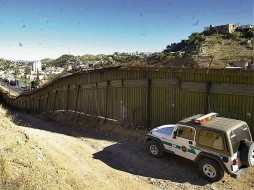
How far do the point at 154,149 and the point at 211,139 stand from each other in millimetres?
3255

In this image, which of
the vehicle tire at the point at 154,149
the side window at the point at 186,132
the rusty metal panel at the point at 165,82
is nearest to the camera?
the side window at the point at 186,132

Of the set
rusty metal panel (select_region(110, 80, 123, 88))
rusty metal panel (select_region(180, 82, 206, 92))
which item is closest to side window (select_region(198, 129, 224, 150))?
rusty metal panel (select_region(180, 82, 206, 92))

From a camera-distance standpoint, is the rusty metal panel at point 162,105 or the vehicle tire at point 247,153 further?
the rusty metal panel at point 162,105

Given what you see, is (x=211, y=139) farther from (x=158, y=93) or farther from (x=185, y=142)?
(x=158, y=93)

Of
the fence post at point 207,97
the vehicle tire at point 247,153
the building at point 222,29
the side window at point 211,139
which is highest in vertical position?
the building at point 222,29

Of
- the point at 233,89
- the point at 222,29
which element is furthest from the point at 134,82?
the point at 222,29

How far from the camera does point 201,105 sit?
15.0 m

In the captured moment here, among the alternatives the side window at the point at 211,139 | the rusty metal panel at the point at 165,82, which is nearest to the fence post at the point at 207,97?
the rusty metal panel at the point at 165,82

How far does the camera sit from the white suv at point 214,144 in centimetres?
988

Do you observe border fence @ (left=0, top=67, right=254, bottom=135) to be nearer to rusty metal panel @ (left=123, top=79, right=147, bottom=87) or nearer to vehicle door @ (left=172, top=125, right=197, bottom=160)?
rusty metal panel @ (left=123, top=79, right=147, bottom=87)

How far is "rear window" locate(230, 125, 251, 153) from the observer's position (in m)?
9.92

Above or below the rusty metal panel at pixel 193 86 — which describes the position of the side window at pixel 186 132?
below

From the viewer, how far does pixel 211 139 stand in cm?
1030

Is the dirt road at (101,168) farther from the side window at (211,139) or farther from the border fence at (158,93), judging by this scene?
the border fence at (158,93)
